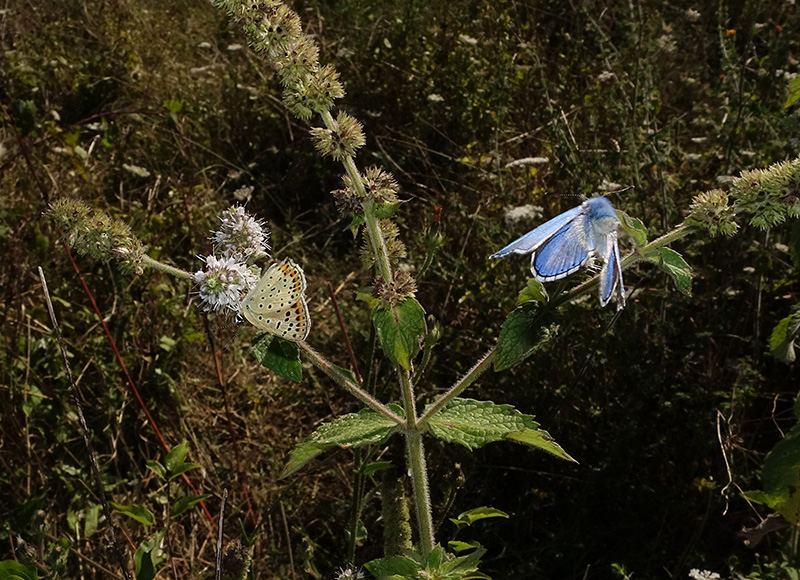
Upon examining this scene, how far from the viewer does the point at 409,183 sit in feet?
14.2

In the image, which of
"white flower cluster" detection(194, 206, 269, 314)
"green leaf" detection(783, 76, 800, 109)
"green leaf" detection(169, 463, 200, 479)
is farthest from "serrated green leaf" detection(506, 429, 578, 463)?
"green leaf" detection(783, 76, 800, 109)

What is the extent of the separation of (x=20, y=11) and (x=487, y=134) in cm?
321

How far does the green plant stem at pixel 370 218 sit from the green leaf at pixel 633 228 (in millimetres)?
525

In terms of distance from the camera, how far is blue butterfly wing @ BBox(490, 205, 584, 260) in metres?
1.57

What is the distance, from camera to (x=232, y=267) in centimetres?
182

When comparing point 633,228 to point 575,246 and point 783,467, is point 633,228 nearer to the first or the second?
point 575,246

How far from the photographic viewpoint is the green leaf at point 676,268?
1681 millimetres

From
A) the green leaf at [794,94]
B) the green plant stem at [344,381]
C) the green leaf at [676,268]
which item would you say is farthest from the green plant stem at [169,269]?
the green leaf at [794,94]

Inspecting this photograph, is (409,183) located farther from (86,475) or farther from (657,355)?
(86,475)

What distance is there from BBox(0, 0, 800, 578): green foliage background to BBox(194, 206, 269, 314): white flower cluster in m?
0.51

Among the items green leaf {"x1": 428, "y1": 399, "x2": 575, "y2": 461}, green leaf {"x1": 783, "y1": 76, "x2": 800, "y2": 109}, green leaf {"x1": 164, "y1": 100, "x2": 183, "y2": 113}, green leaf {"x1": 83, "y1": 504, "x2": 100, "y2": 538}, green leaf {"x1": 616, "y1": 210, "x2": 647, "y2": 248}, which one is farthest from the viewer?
green leaf {"x1": 164, "y1": 100, "x2": 183, "y2": 113}

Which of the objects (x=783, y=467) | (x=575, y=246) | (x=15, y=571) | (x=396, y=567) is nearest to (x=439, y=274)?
(x=783, y=467)

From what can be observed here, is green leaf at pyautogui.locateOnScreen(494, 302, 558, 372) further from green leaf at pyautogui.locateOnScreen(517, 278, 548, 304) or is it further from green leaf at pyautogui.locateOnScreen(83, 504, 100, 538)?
green leaf at pyautogui.locateOnScreen(83, 504, 100, 538)

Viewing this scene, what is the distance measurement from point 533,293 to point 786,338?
888mm
